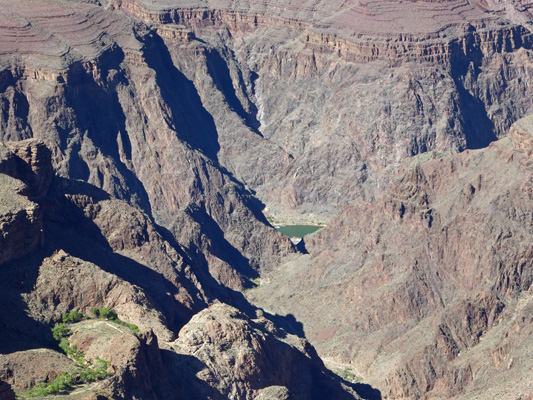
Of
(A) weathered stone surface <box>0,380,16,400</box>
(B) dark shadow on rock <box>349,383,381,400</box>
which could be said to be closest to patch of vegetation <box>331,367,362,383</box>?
(B) dark shadow on rock <box>349,383,381,400</box>

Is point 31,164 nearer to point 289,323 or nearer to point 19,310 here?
point 19,310

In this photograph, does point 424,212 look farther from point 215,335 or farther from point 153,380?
point 153,380

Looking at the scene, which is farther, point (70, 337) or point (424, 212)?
point (424, 212)

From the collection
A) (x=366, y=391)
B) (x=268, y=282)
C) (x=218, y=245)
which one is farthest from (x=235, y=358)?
(x=218, y=245)

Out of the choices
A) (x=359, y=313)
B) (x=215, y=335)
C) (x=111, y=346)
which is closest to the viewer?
(x=111, y=346)

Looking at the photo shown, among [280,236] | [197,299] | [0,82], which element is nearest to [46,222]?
[197,299]

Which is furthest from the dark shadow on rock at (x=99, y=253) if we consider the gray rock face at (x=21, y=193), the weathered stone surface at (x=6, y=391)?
the weathered stone surface at (x=6, y=391)

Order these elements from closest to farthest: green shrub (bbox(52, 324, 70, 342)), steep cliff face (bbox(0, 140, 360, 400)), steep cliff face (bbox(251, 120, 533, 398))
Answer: steep cliff face (bbox(0, 140, 360, 400)), green shrub (bbox(52, 324, 70, 342)), steep cliff face (bbox(251, 120, 533, 398))

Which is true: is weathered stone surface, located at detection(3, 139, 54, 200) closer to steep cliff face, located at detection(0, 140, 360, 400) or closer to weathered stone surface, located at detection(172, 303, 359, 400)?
steep cliff face, located at detection(0, 140, 360, 400)
